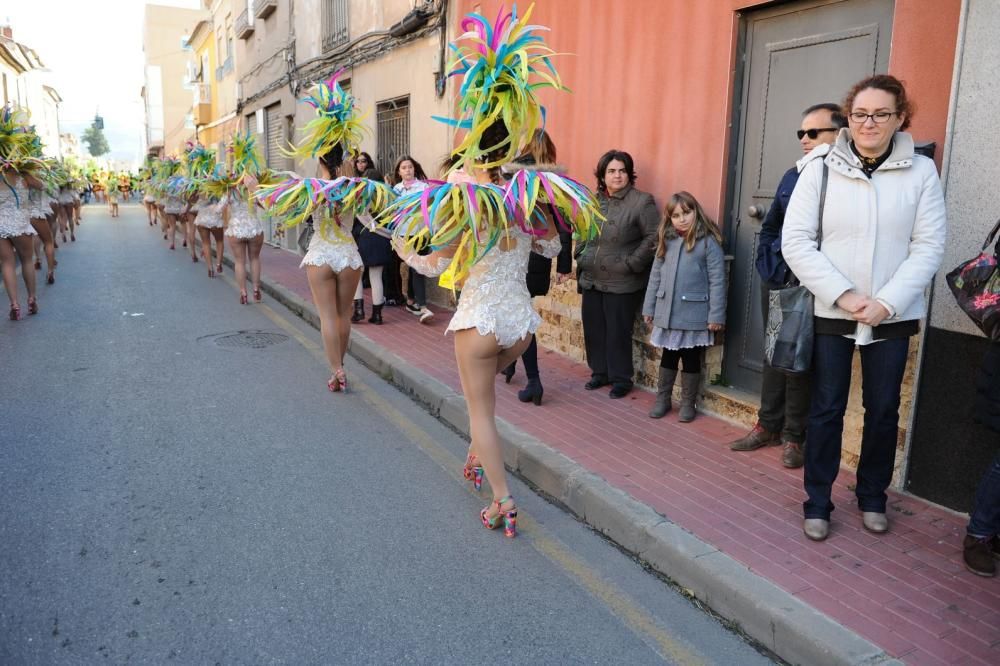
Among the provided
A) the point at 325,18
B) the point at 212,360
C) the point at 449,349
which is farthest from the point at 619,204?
the point at 325,18

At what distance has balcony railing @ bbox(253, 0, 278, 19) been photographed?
18.3 meters

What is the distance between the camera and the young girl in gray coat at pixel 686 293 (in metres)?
5.28

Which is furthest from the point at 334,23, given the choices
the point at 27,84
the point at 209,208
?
the point at 27,84

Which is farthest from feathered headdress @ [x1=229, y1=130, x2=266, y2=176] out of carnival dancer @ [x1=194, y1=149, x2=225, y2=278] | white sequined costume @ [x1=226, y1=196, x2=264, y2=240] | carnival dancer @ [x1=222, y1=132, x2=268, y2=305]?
carnival dancer @ [x1=194, y1=149, x2=225, y2=278]

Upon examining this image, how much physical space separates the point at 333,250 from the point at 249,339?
287 cm

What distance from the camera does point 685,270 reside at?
5.34m

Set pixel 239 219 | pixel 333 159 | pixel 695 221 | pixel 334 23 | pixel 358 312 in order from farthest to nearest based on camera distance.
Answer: pixel 334 23 → pixel 239 219 → pixel 358 312 → pixel 333 159 → pixel 695 221

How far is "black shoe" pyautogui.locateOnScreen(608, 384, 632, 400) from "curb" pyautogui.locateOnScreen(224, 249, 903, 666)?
1.21m

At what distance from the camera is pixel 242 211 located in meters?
10.4

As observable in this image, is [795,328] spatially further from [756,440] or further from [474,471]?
[474,471]

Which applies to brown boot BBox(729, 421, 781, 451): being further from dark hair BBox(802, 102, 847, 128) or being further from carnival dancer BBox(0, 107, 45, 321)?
carnival dancer BBox(0, 107, 45, 321)

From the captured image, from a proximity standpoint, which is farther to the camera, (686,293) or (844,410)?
(686,293)

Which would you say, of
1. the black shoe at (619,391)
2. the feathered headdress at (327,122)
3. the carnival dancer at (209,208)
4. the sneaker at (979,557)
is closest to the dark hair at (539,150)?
the black shoe at (619,391)

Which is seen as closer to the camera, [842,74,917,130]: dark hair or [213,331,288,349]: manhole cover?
[842,74,917,130]: dark hair
